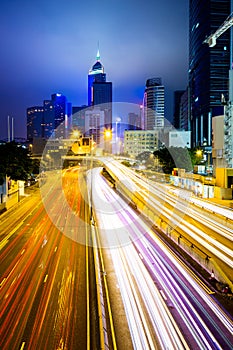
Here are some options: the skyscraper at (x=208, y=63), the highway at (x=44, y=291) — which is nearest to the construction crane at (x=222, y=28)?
the skyscraper at (x=208, y=63)

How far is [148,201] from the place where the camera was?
33625 millimetres

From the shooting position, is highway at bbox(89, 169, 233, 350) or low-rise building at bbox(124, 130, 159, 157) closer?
highway at bbox(89, 169, 233, 350)

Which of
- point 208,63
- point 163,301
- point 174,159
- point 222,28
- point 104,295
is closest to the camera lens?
point 163,301

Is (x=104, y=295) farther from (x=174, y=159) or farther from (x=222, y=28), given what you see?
(x=222, y=28)

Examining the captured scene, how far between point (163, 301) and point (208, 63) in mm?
117385

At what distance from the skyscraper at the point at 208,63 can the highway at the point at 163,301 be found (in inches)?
3779

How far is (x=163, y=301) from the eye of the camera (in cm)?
1243

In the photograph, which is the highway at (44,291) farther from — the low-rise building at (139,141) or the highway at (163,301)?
the low-rise building at (139,141)

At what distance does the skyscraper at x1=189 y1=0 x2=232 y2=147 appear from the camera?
114 metres

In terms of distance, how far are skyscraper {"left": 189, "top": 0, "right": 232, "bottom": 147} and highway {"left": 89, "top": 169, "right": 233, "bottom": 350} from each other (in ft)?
315

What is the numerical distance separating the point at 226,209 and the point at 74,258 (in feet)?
53.1

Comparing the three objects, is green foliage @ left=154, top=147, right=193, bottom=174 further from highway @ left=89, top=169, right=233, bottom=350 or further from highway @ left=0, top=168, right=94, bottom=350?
highway @ left=89, top=169, right=233, bottom=350

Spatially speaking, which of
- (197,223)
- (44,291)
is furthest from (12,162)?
(44,291)

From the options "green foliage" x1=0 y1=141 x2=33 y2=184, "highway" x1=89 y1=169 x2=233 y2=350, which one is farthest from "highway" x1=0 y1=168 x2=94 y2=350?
"green foliage" x1=0 y1=141 x2=33 y2=184
